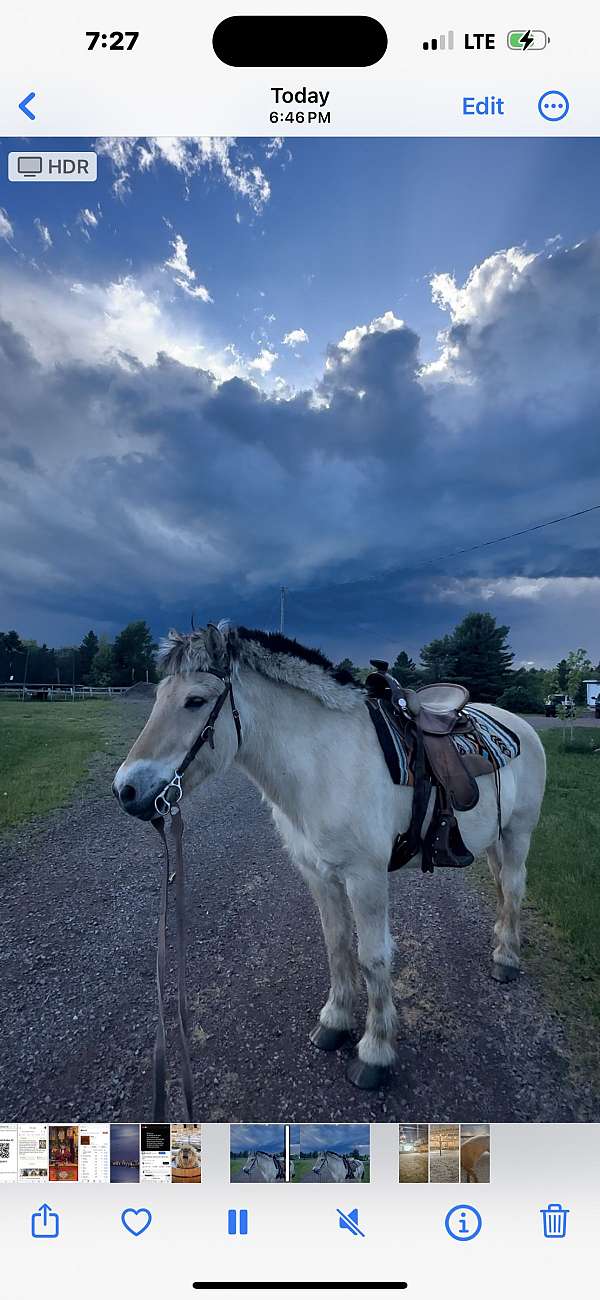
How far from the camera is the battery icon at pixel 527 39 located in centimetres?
133

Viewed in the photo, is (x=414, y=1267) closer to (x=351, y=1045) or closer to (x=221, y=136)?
(x=351, y=1045)

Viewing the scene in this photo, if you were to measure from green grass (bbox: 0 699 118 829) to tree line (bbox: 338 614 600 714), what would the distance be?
2.51 m

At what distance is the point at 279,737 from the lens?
2061mm

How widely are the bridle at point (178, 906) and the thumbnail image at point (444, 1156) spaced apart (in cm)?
77

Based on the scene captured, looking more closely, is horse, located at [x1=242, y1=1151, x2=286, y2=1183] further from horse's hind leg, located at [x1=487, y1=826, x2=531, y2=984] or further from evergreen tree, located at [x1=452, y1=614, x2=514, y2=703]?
evergreen tree, located at [x1=452, y1=614, x2=514, y2=703]

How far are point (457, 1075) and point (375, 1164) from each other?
964 mm

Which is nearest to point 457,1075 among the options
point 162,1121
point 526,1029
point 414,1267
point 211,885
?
point 526,1029

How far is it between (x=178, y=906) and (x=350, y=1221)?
1.00 m

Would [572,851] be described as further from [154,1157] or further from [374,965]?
[154,1157]

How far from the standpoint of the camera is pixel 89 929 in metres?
3.40

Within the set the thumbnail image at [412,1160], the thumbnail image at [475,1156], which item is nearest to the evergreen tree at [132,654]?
the thumbnail image at [412,1160]

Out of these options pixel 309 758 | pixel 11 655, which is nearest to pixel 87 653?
pixel 11 655

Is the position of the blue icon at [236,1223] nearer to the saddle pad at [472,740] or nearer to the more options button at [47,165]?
the saddle pad at [472,740]

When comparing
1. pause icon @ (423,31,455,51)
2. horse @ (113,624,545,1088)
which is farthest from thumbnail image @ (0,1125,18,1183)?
pause icon @ (423,31,455,51)
